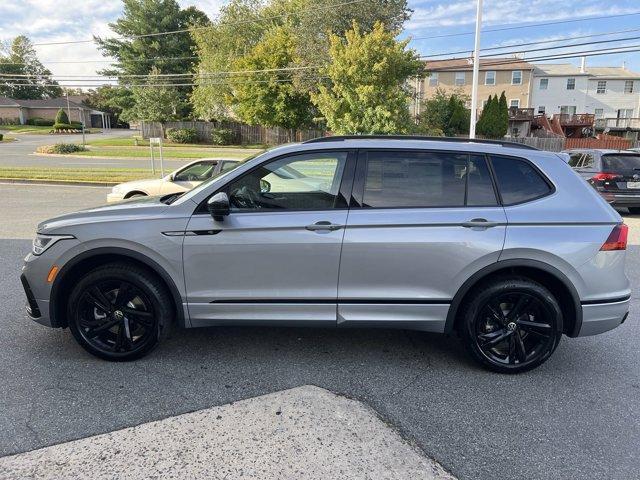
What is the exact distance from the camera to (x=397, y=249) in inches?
135

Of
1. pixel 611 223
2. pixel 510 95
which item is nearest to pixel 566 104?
pixel 510 95

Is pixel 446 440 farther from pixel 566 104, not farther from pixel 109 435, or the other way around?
pixel 566 104

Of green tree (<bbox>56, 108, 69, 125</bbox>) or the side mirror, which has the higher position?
green tree (<bbox>56, 108, 69, 125</bbox>)

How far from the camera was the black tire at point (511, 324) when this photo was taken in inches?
138

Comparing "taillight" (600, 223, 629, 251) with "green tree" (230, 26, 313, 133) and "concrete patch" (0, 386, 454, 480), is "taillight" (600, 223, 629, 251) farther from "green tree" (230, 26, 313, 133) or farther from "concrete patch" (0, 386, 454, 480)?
"green tree" (230, 26, 313, 133)

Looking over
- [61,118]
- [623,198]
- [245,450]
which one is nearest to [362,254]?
[245,450]

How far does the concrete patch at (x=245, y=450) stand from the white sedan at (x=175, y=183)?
24.1ft

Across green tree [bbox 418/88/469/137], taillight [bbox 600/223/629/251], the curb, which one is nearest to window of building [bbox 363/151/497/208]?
taillight [bbox 600/223/629/251]

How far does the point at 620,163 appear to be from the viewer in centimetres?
1067

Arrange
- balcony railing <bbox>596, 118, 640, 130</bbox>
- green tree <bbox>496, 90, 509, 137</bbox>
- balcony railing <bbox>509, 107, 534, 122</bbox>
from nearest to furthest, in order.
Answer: green tree <bbox>496, 90, 509, 137</bbox> → balcony railing <bbox>509, 107, 534, 122</bbox> → balcony railing <bbox>596, 118, 640, 130</bbox>

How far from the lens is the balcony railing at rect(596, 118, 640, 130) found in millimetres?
50600

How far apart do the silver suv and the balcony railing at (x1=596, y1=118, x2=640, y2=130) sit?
56.5 m

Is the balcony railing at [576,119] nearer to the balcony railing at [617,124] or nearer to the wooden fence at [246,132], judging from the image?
the balcony railing at [617,124]

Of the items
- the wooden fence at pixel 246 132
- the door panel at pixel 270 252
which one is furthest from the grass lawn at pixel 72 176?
the wooden fence at pixel 246 132
